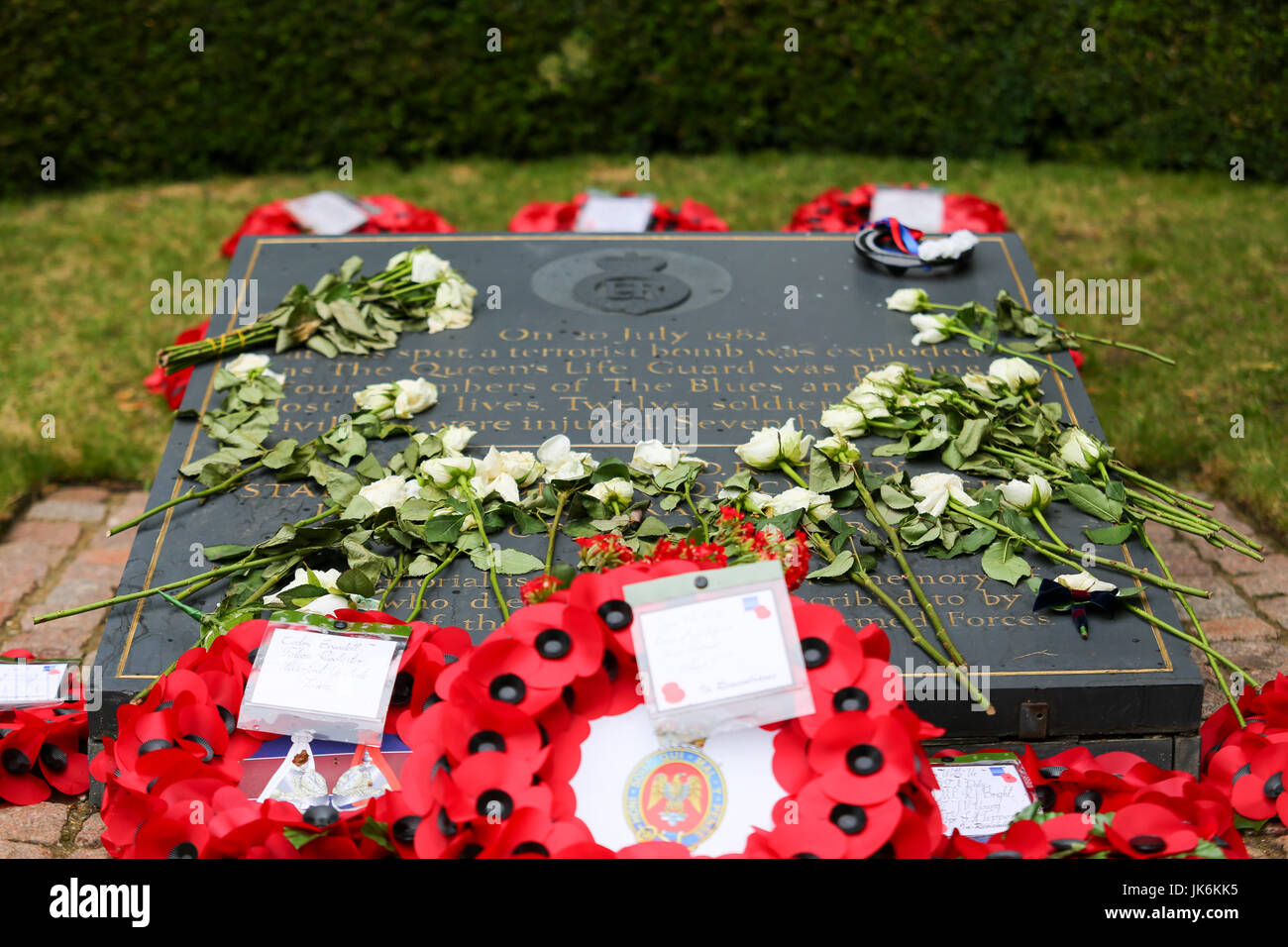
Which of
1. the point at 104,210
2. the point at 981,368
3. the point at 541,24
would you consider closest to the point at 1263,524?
the point at 981,368

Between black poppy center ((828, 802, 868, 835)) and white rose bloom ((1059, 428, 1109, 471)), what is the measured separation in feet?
5.30

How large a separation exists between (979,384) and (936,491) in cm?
68

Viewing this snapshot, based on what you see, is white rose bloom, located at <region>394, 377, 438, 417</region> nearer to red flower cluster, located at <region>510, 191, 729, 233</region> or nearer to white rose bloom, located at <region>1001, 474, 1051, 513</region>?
white rose bloom, located at <region>1001, 474, 1051, 513</region>

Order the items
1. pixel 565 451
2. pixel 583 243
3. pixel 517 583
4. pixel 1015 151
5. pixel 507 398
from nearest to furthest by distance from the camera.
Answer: pixel 517 583
pixel 565 451
pixel 507 398
pixel 583 243
pixel 1015 151

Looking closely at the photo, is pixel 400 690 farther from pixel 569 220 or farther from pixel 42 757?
pixel 569 220

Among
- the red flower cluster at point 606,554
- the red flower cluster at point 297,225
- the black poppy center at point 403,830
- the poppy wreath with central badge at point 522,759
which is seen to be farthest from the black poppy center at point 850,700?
the red flower cluster at point 297,225

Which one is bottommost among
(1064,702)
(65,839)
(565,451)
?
(65,839)

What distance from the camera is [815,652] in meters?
2.38

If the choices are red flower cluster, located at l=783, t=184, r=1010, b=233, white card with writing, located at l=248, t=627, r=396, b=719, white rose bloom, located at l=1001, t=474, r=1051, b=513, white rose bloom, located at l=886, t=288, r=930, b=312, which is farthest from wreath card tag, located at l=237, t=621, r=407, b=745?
red flower cluster, located at l=783, t=184, r=1010, b=233

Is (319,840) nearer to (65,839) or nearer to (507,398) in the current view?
(65,839)

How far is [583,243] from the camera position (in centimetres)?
488

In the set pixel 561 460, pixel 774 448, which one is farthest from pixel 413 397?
pixel 774 448

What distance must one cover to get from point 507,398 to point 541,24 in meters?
4.51

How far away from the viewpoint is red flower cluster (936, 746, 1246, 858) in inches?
91.7
